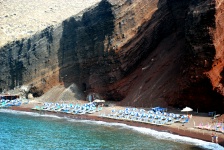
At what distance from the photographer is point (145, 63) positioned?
5347 centimetres

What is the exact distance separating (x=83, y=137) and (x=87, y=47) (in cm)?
2861

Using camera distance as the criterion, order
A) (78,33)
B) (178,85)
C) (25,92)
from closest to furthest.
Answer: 1. (178,85)
2. (78,33)
3. (25,92)

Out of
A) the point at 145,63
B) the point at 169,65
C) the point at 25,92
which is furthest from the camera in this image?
the point at 25,92

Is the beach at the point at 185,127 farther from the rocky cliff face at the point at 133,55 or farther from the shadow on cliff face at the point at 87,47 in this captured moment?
the shadow on cliff face at the point at 87,47

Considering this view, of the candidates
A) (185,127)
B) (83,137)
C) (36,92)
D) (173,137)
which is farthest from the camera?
(36,92)

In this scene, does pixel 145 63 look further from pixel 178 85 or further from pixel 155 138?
pixel 155 138

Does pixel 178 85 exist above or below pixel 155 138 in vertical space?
above

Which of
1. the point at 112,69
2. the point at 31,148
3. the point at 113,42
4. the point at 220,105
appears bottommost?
the point at 31,148

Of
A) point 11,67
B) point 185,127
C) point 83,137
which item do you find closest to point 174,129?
point 185,127

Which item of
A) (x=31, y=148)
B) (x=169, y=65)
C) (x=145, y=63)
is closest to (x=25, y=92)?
(x=145, y=63)

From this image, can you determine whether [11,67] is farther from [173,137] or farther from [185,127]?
[173,137]

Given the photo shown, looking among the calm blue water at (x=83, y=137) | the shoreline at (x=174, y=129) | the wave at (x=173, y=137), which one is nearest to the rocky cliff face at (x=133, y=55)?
the shoreline at (x=174, y=129)

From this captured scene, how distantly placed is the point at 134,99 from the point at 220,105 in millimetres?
15200

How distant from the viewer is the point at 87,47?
61.4 meters
